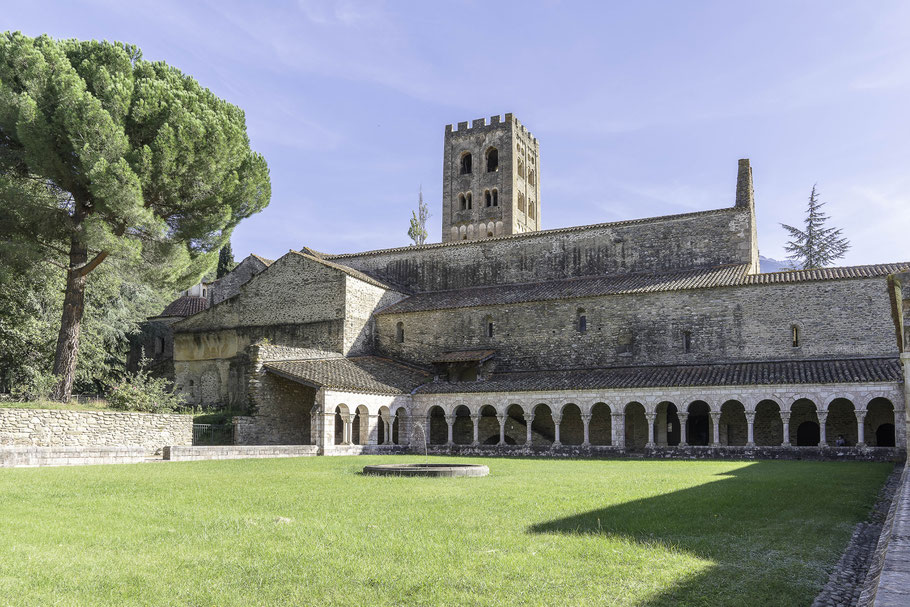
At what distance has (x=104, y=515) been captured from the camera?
8766 mm

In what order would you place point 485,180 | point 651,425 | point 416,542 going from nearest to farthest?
point 416,542, point 651,425, point 485,180

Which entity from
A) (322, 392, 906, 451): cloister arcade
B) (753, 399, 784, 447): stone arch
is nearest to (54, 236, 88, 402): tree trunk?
(322, 392, 906, 451): cloister arcade

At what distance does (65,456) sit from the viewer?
17484mm

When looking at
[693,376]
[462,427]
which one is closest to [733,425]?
[693,376]

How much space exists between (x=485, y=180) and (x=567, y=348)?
21530 millimetres

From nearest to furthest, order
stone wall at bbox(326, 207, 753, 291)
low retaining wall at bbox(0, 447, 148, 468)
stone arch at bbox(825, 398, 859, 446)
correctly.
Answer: low retaining wall at bbox(0, 447, 148, 468) → stone arch at bbox(825, 398, 859, 446) → stone wall at bbox(326, 207, 753, 291)

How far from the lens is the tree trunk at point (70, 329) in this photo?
23.4 metres

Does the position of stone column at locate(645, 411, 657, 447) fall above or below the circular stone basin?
above

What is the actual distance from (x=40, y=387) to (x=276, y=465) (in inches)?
553

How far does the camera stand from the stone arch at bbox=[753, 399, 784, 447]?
27.1 m

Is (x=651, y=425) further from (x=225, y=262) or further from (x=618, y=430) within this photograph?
(x=225, y=262)

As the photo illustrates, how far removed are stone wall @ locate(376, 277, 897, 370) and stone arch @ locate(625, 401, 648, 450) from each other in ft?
6.61

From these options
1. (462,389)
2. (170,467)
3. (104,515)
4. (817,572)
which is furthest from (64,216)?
(817,572)

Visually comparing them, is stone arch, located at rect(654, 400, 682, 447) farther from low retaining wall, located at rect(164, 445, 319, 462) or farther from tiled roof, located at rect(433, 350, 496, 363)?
low retaining wall, located at rect(164, 445, 319, 462)
